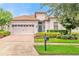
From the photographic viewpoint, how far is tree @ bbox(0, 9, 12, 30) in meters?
18.8

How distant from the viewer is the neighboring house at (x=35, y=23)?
18.8 metres

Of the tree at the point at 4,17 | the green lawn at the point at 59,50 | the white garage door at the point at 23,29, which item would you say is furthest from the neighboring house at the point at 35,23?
the green lawn at the point at 59,50

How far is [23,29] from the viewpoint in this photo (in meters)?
19.1

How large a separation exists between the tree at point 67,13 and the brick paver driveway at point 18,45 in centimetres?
91

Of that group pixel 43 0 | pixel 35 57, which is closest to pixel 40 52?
pixel 35 57

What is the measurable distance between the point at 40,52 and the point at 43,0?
1371 mm

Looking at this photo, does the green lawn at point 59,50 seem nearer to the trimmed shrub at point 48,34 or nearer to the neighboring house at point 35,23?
the trimmed shrub at point 48,34

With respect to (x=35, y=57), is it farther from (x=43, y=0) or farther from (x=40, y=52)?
(x=43, y=0)

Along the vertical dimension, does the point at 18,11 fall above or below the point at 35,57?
above

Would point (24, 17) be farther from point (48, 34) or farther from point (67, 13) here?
point (67, 13)

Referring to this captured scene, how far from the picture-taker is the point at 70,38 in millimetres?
18969

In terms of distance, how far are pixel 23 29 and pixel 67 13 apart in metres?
1.29

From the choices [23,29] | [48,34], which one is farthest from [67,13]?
[23,29]

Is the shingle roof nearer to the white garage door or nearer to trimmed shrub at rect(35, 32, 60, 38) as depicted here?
the white garage door
